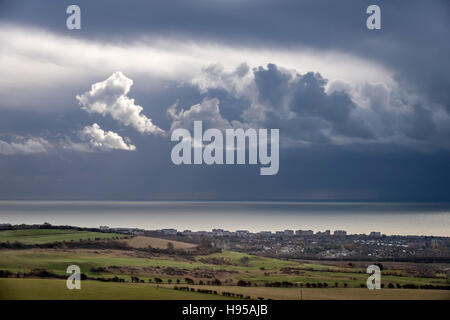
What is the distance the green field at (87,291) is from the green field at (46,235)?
439cm

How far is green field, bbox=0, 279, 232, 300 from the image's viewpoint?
1719 centimetres

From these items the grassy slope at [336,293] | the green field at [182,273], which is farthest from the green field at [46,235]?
the grassy slope at [336,293]

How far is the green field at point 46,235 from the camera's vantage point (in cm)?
2316

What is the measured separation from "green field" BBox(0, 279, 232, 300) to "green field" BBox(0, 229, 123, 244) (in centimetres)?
439

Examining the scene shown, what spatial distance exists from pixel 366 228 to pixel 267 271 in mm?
5456

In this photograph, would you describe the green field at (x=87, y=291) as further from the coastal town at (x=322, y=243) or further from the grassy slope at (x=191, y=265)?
the coastal town at (x=322, y=243)

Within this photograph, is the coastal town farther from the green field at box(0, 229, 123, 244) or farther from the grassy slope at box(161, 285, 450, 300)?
the grassy slope at box(161, 285, 450, 300)

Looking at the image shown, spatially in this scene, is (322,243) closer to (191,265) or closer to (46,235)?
(191,265)

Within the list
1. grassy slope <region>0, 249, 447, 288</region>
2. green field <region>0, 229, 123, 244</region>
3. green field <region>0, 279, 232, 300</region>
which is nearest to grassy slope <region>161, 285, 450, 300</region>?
grassy slope <region>0, 249, 447, 288</region>
